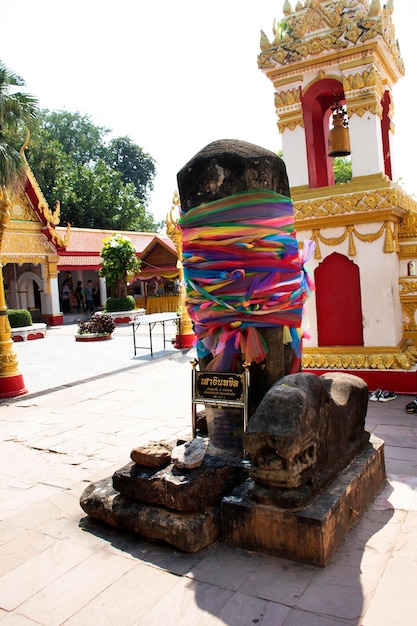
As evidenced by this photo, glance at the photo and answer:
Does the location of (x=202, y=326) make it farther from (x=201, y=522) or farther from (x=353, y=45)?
(x=353, y=45)

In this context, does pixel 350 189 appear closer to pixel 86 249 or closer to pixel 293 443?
pixel 293 443

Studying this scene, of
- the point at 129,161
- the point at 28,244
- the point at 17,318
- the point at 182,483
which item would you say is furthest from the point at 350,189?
the point at 129,161

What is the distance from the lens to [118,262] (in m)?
23.6

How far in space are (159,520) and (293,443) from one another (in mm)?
1105

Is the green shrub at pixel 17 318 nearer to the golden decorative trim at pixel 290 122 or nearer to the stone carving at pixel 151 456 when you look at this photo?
→ the golden decorative trim at pixel 290 122

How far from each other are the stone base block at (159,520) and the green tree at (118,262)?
20.4 m

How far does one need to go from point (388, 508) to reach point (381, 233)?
4.48m

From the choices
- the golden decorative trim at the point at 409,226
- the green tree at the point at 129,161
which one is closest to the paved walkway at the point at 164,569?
the golden decorative trim at the point at 409,226

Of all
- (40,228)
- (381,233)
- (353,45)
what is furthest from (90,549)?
(40,228)

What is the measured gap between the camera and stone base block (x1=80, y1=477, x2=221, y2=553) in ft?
10.8

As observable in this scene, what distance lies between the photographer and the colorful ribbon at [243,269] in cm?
384

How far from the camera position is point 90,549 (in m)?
3.47

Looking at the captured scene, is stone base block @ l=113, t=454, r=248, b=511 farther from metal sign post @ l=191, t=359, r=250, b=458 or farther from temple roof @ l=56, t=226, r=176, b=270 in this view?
temple roof @ l=56, t=226, r=176, b=270

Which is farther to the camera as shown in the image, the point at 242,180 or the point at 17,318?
the point at 17,318
